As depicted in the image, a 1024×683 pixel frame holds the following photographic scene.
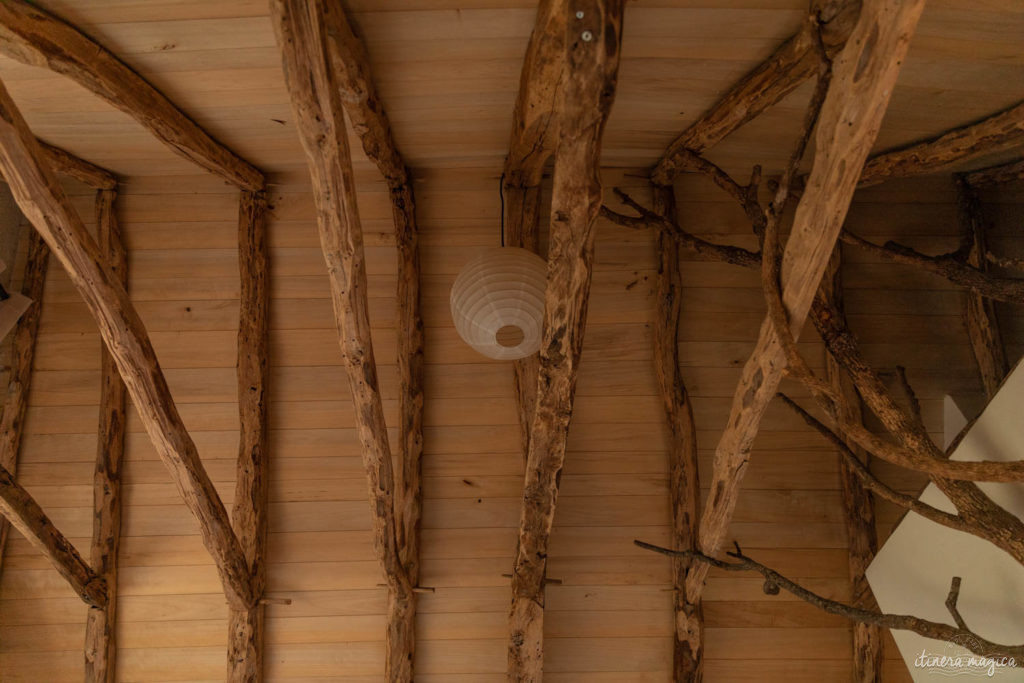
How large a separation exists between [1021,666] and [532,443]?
4.75 ft

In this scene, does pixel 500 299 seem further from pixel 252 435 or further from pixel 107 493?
pixel 107 493

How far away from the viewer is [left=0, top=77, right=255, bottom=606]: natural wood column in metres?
1.73

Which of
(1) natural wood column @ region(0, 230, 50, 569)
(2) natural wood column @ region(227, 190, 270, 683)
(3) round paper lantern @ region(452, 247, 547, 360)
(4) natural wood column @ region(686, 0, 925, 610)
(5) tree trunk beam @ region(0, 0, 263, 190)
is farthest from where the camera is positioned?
(1) natural wood column @ region(0, 230, 50, 569)

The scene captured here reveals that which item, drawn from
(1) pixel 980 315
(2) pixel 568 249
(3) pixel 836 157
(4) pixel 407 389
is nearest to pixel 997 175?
(1) pixel 980 315

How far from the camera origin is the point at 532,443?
83.4 inches

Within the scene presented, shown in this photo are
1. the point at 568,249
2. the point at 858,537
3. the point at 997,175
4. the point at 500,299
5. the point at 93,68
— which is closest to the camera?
the point at 568,249

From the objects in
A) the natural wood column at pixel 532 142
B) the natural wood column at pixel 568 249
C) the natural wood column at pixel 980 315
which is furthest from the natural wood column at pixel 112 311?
the natural wood column at pixel 980 315

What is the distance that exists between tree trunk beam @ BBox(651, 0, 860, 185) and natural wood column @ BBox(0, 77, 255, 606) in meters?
1.91

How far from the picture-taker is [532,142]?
236 centimetres

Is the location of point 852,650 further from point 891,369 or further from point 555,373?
point 555,373

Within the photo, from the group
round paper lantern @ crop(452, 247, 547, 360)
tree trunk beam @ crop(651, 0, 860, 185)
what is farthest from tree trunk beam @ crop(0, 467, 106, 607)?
tree trunk beam @ crop(651, 0, 860, 185)

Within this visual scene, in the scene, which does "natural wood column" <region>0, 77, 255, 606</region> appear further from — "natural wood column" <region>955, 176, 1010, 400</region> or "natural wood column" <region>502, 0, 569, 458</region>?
"natural wood column" <region>955, 176, 1010, 400</region>

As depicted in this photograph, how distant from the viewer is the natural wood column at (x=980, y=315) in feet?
9.21

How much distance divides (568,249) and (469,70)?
748mm
